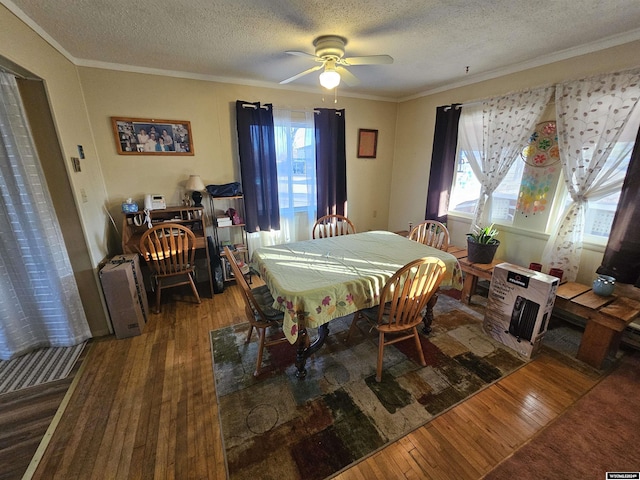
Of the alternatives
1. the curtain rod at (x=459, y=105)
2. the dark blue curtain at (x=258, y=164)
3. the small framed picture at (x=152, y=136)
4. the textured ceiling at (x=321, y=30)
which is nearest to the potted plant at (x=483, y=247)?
the curtain rod at (x=459, y=105)

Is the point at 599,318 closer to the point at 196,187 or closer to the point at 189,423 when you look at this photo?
the point at 189,423

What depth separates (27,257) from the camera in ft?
6.17

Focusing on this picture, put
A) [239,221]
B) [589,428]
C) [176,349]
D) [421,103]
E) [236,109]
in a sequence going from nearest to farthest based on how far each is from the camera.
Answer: [589,428], [176,349], [236,109], [239,221], [421,103]

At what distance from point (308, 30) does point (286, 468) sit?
106 inches

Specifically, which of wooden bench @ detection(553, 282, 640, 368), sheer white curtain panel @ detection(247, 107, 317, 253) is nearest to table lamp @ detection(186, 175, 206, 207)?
sheer white curtain panel @ detection(247, 107, 317, 253)

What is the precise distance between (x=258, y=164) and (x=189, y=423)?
2621 mm

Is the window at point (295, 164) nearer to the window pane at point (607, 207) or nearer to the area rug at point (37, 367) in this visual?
the area rug at point (37, 367)

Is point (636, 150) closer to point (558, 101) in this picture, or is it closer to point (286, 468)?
point (558, 101)

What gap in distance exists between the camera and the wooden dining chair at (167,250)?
2453mm

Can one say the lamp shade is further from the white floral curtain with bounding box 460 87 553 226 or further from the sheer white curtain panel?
the white floral curtain with bounding box 460 87 553 226

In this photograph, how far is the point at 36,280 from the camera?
1944 mm

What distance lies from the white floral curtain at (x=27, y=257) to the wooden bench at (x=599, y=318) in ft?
12.9

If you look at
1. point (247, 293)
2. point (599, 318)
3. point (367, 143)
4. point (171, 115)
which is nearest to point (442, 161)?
point (367, 143)

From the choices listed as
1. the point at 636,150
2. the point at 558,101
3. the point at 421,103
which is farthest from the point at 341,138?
the point at 636,150
